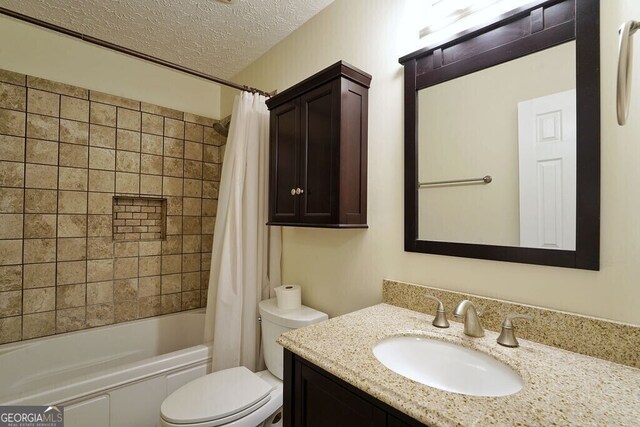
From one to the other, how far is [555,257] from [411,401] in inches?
25.4

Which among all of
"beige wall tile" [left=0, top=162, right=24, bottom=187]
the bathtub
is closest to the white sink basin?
the bathtub

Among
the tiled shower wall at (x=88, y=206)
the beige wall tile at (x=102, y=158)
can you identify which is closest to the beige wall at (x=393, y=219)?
the tiled shower wall at (x=88, y=206)

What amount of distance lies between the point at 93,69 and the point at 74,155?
0.65 metres

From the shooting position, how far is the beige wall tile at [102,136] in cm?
202

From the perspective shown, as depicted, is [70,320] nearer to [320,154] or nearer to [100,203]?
[100,203]

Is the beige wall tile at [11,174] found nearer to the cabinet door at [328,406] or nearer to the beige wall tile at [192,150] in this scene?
the beige wall tile at [192,150]

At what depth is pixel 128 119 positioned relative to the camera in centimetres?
215

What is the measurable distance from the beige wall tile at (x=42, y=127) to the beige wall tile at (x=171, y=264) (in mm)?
1091

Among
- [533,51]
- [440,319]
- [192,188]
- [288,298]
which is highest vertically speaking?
[533,51]

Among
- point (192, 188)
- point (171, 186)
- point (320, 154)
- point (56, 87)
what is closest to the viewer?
point (320, 154)

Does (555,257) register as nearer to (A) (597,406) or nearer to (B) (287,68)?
(A) (597,406)

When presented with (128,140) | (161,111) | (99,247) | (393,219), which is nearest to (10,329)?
(99,247)

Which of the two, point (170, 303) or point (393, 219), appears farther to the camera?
point (170, 303)

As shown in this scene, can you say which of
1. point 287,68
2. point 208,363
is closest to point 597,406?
point 208,363
